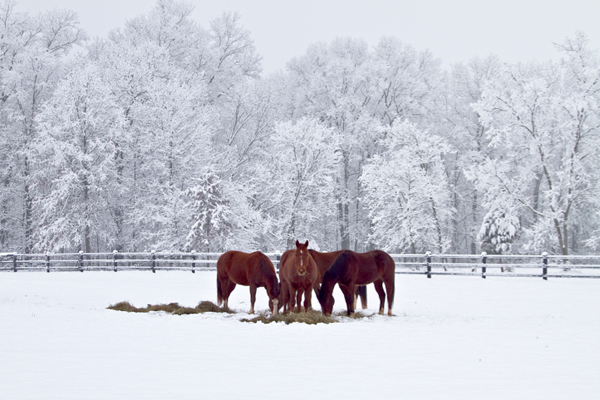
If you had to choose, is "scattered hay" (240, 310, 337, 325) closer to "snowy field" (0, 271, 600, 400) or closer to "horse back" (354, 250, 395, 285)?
"snowy field" (0, 271, 600, 400)

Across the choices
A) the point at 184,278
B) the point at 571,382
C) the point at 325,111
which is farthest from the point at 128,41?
the point at 571,382

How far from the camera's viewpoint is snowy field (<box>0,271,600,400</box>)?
571 centimetres

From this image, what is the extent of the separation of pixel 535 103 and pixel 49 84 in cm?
2562

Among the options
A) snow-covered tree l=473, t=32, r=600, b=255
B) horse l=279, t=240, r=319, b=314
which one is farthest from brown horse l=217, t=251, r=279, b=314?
snow-covered tree l=473, t=32, r=600, b=255

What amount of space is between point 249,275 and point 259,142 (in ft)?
74.8

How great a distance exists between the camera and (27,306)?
41.3 ft

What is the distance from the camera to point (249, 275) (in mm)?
12125

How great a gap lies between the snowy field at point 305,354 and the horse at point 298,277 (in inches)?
39.8

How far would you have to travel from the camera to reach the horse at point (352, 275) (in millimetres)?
11375

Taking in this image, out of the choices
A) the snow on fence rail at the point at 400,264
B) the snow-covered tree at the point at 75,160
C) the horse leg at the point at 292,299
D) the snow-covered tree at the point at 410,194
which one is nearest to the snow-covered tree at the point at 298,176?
the snow-covered tree at the point at 410,194

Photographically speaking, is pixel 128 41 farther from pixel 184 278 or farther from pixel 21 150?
pixel 184 278

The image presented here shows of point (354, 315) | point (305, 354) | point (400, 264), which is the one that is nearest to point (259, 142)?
point (400, 264)

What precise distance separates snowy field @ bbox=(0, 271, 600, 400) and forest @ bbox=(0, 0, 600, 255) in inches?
539

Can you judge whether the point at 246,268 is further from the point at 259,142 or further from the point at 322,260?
the point at 259,142
